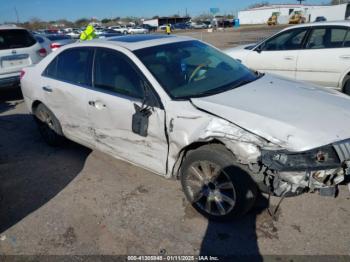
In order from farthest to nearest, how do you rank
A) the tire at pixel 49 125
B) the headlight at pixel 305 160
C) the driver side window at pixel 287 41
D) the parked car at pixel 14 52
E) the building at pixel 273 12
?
the building at pixel 273 12 → the parked car at pixel 14 52 → the driver side window at pixel 287 41 → the tire at pixel 49 125 → the headlight at pixel 305 160

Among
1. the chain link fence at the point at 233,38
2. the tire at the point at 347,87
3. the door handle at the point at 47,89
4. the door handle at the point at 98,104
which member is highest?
the door handle at the point at 47,89

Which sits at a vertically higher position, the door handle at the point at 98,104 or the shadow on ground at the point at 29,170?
the door handle at the point at 98,104

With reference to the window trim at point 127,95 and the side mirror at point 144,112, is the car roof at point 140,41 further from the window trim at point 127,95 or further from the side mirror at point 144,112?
the side mirror at point 144,112

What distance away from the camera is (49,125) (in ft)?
15.4

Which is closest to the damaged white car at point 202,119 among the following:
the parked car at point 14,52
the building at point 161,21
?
the parked car at point 14,52

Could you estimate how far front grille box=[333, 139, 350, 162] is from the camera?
243 centimetres

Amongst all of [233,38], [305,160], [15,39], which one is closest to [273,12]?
[233,38]

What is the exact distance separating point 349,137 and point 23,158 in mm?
4248

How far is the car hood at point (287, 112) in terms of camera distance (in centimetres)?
246

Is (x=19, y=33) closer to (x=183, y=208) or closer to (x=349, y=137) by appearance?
(x=183, y=208)

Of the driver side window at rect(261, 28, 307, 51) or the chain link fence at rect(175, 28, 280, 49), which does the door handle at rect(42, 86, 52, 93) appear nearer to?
the driver side window at rect(261, 28, 307, 51)

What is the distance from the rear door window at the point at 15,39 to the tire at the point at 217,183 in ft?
21.0

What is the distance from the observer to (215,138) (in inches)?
107

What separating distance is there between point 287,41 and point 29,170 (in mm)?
5492
